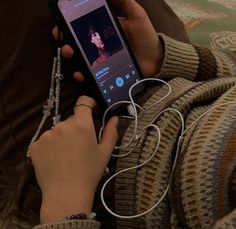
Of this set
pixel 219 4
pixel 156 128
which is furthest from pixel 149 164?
pixel 219 4

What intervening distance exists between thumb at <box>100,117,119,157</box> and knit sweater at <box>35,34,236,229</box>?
2 centimetres

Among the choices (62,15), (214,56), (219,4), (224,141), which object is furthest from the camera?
(219,4)

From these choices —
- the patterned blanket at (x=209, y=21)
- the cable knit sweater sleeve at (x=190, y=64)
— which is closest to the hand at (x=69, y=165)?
the cable knit sweater sleeve at (x=190, y=64)

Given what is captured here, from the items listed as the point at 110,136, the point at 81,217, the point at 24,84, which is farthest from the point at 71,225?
the point at 24,84

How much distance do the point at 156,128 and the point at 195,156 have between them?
0.09 meters

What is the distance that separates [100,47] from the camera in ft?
2.22

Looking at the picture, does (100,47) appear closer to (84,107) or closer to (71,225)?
(84,107)

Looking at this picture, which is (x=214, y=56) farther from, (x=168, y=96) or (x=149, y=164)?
(x=149, y=164)

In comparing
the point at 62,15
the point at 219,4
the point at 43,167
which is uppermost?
the point at 62,15

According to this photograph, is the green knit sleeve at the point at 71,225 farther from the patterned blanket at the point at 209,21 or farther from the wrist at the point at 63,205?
the patterned blanket at the point at 209,21

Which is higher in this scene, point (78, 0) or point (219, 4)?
point (78, 0)

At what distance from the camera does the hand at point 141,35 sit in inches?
29.3

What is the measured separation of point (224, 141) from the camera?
1.73 feet

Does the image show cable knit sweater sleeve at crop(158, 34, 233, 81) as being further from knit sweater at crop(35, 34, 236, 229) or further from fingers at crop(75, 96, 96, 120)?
fingers at crop(75, 96, 96, 120)
